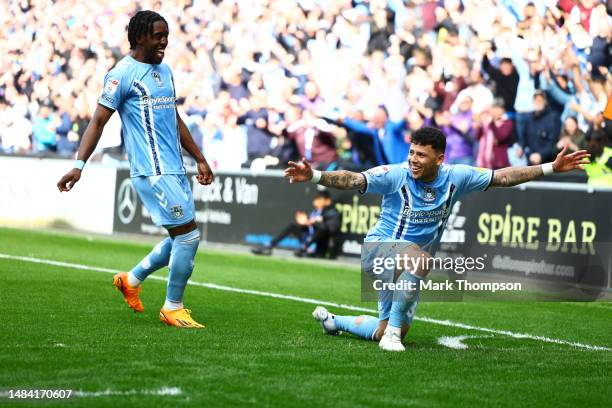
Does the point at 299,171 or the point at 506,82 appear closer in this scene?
the point at 299,171

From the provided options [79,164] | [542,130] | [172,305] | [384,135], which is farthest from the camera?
[384,135]

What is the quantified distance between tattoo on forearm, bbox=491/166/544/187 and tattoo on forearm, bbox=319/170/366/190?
103 centimetres

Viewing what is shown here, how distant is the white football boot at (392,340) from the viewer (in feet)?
23.9

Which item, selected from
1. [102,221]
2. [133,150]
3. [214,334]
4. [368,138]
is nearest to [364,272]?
[214,334]

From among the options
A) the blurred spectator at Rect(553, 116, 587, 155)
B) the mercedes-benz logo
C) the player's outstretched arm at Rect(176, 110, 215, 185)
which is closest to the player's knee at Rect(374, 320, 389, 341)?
the player's outstretched arm at Rect(176, 110, 215, 185)

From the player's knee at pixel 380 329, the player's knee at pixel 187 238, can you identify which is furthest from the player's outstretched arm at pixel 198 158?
the player's knee at pixel 380 329

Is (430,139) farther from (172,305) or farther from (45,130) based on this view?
(45,130)

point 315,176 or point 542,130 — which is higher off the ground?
point 542,130

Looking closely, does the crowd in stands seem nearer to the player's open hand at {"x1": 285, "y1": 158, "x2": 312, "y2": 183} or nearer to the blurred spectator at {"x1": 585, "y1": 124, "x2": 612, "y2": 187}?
the blurred spectator at {"x1": 585, "y1": 124, "x2": 612, "y2": 187}

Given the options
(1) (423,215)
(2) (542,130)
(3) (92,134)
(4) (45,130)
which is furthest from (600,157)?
(4) (45,130)

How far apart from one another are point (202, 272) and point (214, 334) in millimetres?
5676

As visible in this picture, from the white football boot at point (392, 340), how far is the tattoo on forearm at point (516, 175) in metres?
1.22

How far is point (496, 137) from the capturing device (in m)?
15.3

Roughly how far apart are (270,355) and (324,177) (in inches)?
46.3
